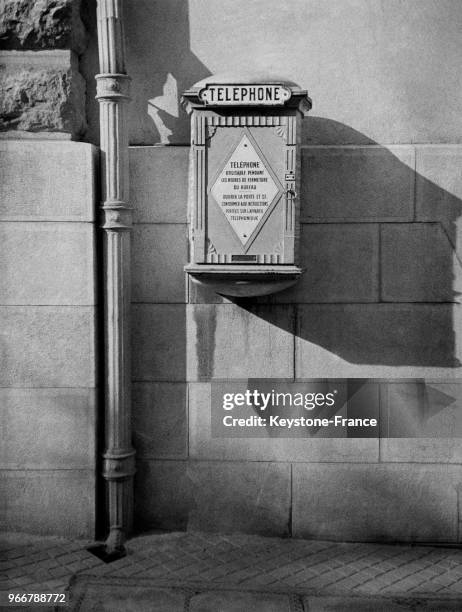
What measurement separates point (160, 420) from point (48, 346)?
106 centimetres

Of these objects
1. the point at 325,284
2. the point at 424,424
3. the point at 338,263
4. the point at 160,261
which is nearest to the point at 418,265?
the point at 338,263

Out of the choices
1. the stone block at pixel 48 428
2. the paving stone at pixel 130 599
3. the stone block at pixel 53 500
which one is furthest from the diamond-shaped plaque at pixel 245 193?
the paving stone at pixel 130 599

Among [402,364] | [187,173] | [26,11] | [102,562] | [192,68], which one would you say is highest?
[26,11]

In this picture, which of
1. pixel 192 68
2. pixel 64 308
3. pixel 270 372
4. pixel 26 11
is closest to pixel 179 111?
pixel 192 68

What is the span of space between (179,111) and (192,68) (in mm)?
346

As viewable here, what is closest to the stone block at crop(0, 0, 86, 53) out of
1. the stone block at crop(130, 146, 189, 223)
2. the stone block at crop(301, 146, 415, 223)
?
the stone block at crop(130, 146, 189, 223)

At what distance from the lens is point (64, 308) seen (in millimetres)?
5352

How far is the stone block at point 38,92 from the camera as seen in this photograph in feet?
17.4

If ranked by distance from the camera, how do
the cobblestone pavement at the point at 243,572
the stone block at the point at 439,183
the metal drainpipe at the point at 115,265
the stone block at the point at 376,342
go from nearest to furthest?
the cobblestone pavement at the point at 243,572
the metal drainpipe at the point at 115,265
the stone block at the point at 439,183
the stone block at the point at 376,342

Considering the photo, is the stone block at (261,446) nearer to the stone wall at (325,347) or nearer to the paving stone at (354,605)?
the stone wall at (325,347)

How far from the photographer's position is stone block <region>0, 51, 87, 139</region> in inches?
209

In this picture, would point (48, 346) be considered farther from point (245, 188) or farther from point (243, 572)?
point (243, 572)

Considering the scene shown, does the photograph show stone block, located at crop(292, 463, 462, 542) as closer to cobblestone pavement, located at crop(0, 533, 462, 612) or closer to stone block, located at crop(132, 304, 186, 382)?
cobblestone pavement, located at crop(0, 533, 462, 612)

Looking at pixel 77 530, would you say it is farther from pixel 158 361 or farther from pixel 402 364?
pixel 402 364
